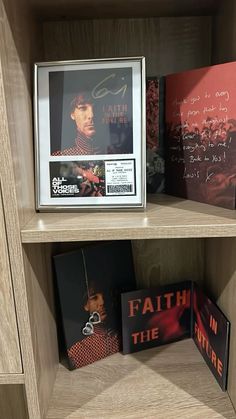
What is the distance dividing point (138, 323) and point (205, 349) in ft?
0.63

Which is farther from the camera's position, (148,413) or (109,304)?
(109,304)

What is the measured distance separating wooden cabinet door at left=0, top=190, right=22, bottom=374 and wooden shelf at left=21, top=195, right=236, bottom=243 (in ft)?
0.17

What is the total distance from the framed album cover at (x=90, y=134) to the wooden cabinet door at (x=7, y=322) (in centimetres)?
14

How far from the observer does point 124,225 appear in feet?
2.30

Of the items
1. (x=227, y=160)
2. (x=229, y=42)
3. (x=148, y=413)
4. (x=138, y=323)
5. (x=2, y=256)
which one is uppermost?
(x=229, y=42)

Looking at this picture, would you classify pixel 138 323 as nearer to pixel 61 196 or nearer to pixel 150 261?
pixel 150 261

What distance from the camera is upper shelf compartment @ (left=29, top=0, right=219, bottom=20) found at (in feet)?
2.72

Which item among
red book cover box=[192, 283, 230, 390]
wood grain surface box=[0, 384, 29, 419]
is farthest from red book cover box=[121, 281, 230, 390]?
wood grain surface box=[0, 384, 29, 419]

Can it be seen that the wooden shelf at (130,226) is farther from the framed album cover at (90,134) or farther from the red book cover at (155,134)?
the red book cover at (155,134)

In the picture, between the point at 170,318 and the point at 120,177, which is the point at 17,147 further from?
the point at 170,318

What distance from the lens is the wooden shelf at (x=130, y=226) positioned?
27.2 inches

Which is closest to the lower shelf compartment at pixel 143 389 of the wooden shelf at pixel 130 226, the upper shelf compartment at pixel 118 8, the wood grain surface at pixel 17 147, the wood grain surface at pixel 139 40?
the wood grain surface at pixel 17 147

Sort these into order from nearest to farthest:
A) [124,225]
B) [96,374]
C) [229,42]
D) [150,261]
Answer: [124,225], [229,42], [96,374], [150,261]

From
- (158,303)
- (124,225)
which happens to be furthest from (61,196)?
(158,303)
